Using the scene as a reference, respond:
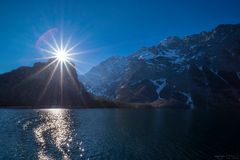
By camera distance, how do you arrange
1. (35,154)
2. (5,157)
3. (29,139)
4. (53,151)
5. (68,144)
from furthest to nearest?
(29,139) → (68,144) → (53,151) → (35,154) → (5,157)

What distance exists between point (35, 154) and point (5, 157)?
→ 7.05 m

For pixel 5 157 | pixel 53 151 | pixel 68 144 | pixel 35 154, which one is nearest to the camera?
pixel 5 157

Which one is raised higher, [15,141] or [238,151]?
[15,141]

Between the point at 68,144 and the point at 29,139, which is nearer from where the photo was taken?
the point at 68,144

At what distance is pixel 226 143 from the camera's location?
8069 cm

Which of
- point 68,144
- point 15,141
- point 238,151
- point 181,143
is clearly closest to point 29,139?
point 15,141

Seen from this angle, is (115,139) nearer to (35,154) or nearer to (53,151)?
(53,151)

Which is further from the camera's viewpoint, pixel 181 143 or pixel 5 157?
pixel 181 143

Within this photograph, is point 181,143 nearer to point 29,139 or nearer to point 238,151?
point 238,151

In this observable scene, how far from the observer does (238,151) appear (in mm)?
68625

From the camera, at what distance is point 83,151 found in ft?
221

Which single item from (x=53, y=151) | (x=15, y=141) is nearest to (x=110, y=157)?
(x=53, y=151)

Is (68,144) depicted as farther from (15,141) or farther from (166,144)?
(166,144)

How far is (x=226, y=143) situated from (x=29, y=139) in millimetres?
65343
